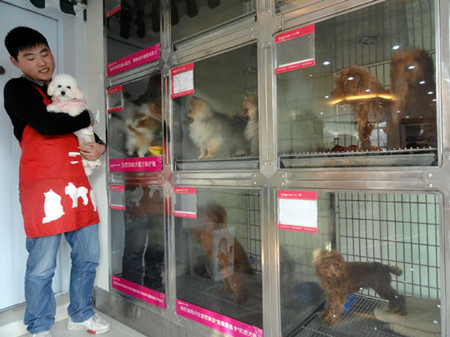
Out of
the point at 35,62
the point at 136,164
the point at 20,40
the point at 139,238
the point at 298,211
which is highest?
the point at 20,40

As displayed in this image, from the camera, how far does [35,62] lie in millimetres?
1703

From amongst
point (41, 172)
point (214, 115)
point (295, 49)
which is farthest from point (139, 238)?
point (295, 49)

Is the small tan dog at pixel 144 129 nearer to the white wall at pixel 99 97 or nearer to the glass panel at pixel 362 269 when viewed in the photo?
the white wall at pixel 99 97

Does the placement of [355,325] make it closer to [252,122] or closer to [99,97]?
[252,122]

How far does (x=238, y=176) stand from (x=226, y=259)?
51 centimetres

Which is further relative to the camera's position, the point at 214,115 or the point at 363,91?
A: the point at 214,115

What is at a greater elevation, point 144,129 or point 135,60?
point 135,60

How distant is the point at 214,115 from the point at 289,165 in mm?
640

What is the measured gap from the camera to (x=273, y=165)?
1.32m

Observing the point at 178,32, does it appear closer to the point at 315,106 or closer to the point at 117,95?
the point at 117,95

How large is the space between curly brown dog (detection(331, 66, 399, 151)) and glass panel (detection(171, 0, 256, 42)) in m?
0.59

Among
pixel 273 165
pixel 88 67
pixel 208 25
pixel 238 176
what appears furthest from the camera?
pixel 88 67

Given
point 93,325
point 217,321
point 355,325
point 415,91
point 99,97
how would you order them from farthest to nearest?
1. point 99,97
2. point 93,325
3. point 217,321
4. point 355,325
5. point 415,91

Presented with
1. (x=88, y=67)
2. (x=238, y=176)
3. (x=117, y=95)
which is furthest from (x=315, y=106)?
(x=88, y=67)
